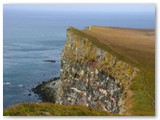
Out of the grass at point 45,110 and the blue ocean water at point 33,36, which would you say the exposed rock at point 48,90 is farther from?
the grass at point 45,110

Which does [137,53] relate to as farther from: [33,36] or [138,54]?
[33,36]

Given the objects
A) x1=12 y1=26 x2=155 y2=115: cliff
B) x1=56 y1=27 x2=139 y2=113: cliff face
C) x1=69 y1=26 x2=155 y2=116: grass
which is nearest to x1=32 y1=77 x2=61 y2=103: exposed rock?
x1=12 y1=26 x2=155 y2=115: cliff

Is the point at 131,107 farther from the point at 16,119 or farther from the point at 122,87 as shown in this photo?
the point at 16,119

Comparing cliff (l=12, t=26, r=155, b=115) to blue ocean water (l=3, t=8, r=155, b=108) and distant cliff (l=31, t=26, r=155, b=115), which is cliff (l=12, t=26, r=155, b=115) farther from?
blue ocean water (l=3, t=8, r=155, b=108)

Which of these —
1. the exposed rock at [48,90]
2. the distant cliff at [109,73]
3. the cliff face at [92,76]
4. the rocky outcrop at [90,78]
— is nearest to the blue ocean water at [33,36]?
the exposed rock at [48,90]

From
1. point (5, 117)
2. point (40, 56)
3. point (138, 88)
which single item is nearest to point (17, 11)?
point (40, 56)

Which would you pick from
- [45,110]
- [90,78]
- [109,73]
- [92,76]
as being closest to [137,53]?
[109,73]
